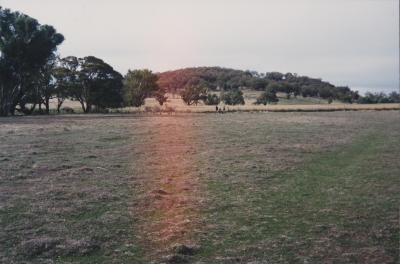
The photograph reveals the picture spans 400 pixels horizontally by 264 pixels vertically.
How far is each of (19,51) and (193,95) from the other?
74.2 m

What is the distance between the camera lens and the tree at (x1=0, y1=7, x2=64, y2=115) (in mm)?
67000

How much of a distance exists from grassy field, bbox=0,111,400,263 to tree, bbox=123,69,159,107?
66.4 metres

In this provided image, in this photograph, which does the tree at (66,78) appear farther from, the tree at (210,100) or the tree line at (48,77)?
the tree at (210,100)

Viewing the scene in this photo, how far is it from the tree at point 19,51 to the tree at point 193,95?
6681 centimetres

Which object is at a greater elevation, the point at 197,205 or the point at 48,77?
the point at 48,77

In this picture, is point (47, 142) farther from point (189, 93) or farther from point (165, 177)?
point (189, 93)

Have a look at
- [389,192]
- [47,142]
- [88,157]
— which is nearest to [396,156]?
[389,192]

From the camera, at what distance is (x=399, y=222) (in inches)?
486

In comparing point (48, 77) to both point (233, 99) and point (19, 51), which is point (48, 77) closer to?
point (19, 51)

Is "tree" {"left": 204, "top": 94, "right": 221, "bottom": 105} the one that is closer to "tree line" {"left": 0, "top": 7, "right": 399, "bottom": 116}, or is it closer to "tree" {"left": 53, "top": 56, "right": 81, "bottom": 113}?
"tree line" {"left": 0, "top": 7, "right": 399, "bottom": 116}

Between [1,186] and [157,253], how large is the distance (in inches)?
340

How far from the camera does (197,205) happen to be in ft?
45.9

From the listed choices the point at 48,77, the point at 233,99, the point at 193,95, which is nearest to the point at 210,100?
the point at 193,95

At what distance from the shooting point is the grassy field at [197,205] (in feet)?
32.8
